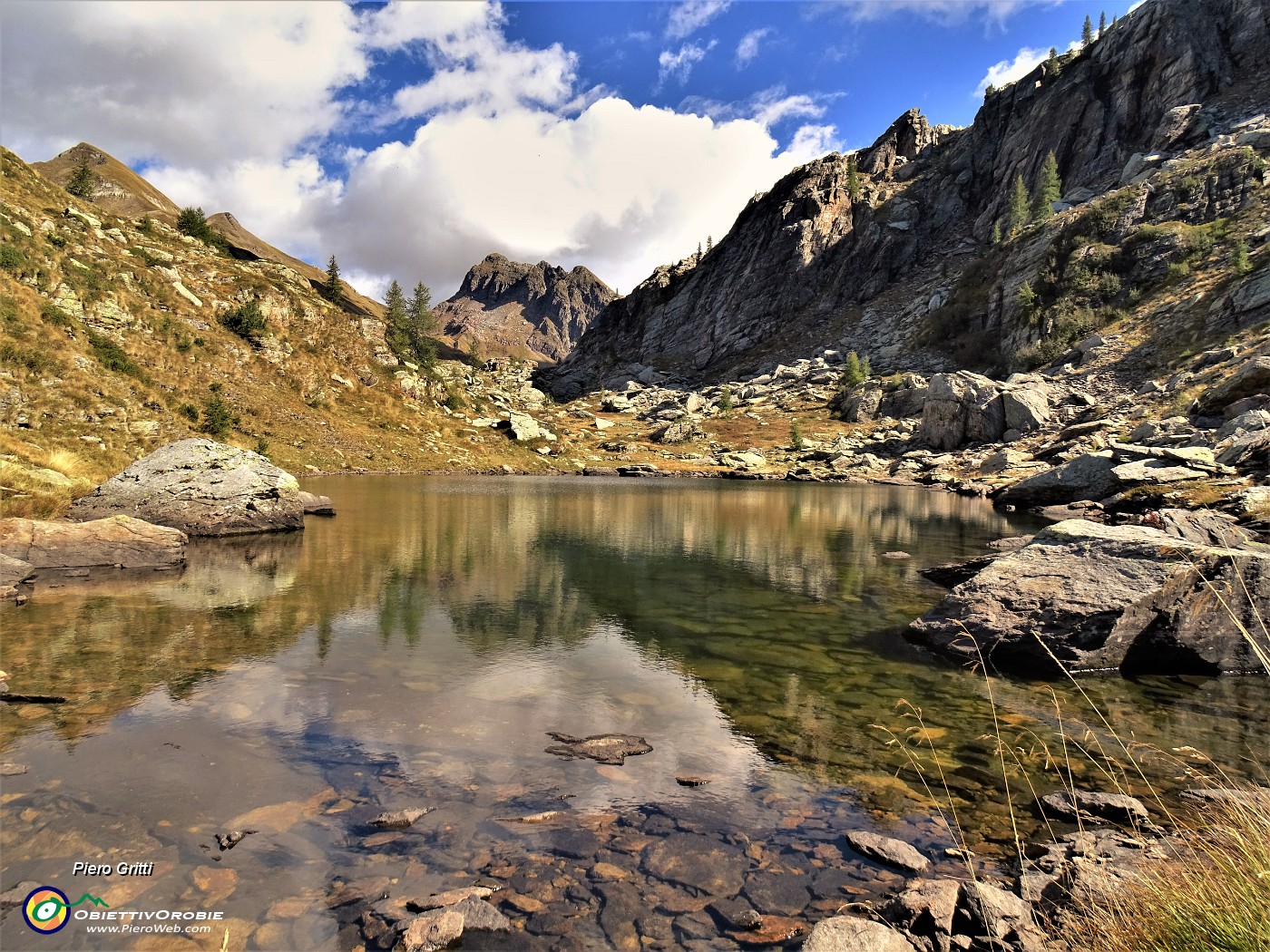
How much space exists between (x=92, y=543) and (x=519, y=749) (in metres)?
18.7

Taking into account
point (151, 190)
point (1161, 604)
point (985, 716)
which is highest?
point (151, 190)

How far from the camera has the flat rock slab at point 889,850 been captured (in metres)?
6.69

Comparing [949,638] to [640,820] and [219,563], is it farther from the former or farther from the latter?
[219,563]

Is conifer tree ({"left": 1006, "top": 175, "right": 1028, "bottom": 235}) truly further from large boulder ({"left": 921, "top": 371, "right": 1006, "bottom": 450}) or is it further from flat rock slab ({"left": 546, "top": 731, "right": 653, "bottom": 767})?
flat rock slab ({"left": 546, "top": 731, "right": 653, "bottom": 767})

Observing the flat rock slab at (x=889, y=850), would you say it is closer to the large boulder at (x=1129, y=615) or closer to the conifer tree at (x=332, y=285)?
the large boulder at (x=1129, y=615)

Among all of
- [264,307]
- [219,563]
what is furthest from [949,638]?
[264,307]

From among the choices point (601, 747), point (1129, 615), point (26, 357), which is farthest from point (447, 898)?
point (26, 357)

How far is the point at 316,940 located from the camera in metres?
5.33

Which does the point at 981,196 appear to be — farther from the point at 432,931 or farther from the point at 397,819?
the point at 432,931

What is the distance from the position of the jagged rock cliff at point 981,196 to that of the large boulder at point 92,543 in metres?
125

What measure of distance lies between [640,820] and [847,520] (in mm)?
38336

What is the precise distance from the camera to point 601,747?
9.56 m

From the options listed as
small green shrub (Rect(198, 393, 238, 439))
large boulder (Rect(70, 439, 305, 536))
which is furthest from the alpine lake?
small green shrub (Rect(198, 393, 238, 439))

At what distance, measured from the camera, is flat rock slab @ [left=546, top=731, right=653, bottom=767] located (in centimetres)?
924
